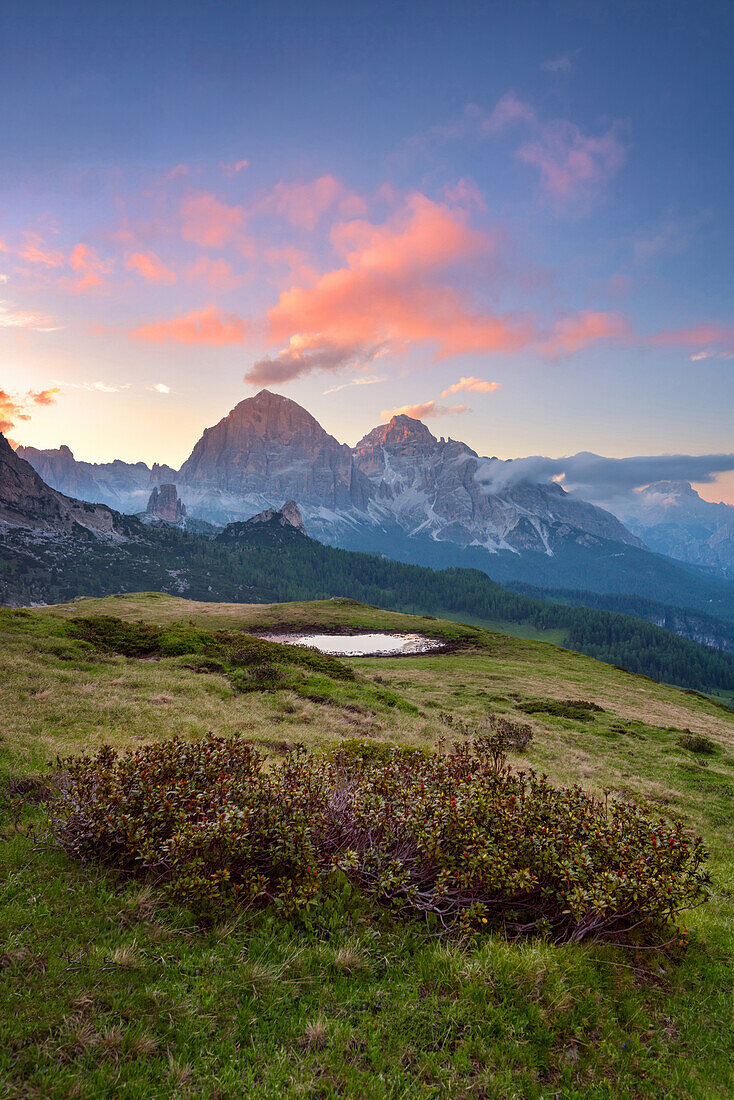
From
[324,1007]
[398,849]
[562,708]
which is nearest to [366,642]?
[562,708]

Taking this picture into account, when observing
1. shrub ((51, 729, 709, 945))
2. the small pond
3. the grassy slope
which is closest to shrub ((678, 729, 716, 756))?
the grassy slope

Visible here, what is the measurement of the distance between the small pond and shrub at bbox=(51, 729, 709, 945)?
5638 centimetres

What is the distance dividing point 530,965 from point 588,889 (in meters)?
1.73

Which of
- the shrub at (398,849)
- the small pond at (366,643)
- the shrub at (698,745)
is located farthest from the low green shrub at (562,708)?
the shrub at (398,849)

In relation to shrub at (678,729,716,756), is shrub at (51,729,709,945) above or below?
above

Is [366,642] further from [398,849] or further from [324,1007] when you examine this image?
[324,1007]

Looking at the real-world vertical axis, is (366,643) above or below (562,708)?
below

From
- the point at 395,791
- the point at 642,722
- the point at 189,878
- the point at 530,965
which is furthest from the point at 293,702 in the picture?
the point at 642,722

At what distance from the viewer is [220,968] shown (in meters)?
6.14

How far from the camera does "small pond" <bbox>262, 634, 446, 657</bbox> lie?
221 feet

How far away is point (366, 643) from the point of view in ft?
248

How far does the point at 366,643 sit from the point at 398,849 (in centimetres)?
6778

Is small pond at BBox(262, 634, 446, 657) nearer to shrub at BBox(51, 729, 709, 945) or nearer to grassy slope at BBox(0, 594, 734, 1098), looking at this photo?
shrub at BBox(51, 729, 709, 945)

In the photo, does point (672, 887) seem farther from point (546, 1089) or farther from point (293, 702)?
point (293, 702)
